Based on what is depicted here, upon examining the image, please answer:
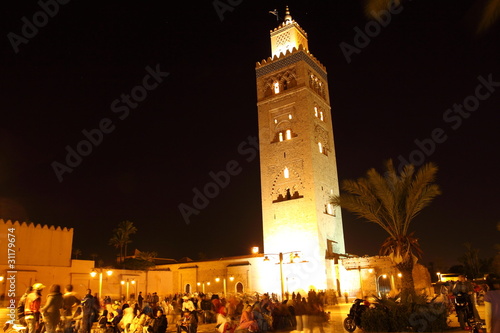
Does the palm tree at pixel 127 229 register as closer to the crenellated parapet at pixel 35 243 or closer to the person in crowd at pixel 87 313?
the crenellated parapet at pixel 35 243

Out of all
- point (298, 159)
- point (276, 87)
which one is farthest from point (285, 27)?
point (298, 159)

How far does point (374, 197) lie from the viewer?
48.9ft

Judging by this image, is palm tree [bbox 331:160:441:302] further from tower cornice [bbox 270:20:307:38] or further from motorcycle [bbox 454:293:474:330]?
tower cornice [bbox 270:20:307:38]

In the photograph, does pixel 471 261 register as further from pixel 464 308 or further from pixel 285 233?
pixel 464 308

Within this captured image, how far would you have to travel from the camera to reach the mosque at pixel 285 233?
2412 cm

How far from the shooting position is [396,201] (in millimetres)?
14477

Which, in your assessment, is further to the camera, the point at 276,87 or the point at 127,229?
the point at 127,229

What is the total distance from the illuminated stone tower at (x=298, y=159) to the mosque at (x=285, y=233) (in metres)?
0.07

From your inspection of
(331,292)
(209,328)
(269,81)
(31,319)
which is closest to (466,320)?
(209,328)

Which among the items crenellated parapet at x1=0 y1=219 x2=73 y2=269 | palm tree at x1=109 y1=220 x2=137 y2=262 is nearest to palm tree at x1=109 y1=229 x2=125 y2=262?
palm tree at x1=109 y1=220 x2=137 y2=262

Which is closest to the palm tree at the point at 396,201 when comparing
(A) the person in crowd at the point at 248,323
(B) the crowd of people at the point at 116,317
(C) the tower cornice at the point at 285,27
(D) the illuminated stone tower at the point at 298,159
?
(B) the crowd of people at the point at 116,317

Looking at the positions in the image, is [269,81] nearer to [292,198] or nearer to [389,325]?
[292,198]

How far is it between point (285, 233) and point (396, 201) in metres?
14.8

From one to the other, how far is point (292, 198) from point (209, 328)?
1710 centimetres
